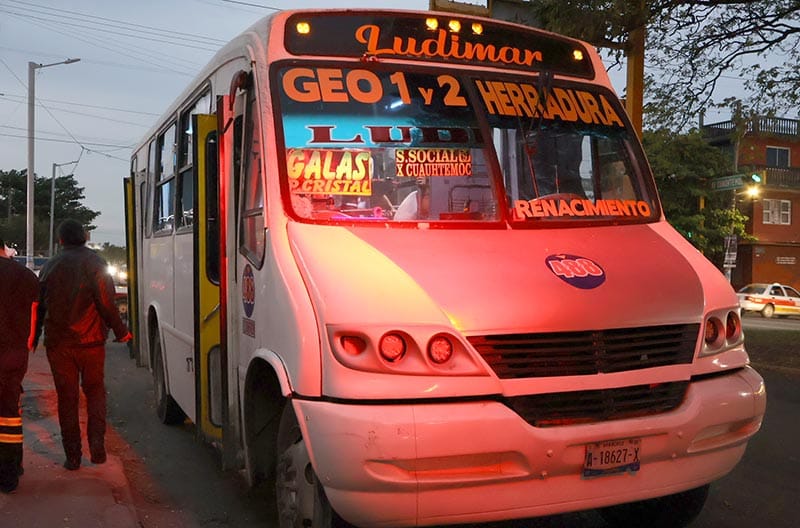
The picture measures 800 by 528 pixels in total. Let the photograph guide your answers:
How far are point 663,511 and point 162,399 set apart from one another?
518 cm

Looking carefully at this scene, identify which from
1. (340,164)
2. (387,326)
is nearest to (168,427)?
(340,164)

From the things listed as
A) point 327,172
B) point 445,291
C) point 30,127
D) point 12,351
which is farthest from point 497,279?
point 30,127

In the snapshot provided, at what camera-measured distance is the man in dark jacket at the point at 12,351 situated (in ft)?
17.6

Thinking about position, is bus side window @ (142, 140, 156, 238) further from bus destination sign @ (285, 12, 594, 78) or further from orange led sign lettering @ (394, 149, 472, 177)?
orange led sign lettering @ (394, 149, 472, 177)

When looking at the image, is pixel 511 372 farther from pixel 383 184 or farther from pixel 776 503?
pixel 776 503

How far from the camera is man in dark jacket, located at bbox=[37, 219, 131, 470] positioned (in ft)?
19.6

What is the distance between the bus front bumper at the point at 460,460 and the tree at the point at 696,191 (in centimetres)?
3207

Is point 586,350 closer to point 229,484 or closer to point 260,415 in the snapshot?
point 260,415

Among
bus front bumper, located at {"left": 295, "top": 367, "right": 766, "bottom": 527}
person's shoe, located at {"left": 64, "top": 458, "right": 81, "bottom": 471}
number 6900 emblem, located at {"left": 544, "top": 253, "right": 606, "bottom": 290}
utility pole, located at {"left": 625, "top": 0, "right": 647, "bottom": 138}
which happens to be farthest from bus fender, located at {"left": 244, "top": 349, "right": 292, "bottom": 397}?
utility pole, located at {"left": 625, "top": 0, "right": 647, "bottom": 138}

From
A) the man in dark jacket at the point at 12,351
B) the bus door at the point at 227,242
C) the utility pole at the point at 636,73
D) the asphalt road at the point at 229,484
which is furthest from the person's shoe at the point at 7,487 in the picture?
the utility pole at the point at 636,73

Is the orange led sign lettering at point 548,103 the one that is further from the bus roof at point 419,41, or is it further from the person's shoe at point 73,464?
the person's shoe at point 73,464

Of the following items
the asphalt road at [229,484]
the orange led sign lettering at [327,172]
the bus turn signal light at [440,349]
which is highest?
the orange led sign lettering at [327,172]

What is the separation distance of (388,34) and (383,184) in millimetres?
965

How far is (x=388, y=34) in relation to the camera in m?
4.73
